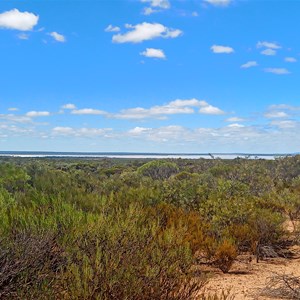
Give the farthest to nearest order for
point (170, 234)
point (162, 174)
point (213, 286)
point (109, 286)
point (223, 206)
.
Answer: point (162, 174) < point (223, 206) < point (213, 286) < point (170, 234) < point (109, 286)

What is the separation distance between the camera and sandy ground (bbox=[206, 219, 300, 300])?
924 centimetres

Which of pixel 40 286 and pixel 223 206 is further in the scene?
pixel 223 206

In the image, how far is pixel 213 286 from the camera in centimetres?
952

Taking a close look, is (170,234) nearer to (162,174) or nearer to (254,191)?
(254,191)

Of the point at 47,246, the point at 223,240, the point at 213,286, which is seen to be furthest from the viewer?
the point at 223,240

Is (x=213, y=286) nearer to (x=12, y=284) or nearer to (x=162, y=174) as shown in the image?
(x=12, y=284)

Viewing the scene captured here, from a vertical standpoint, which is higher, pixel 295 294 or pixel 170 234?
pixel 170 234

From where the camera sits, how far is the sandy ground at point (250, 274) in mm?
9242

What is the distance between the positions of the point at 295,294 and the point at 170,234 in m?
2.76

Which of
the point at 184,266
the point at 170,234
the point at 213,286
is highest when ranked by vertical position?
the point at 170,234

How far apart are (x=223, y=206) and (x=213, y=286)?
5550 mm

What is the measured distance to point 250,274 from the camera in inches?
437

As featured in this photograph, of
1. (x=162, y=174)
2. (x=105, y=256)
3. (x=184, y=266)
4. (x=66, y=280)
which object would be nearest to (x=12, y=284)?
(x=66, y=280)

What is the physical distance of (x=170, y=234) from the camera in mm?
7301
